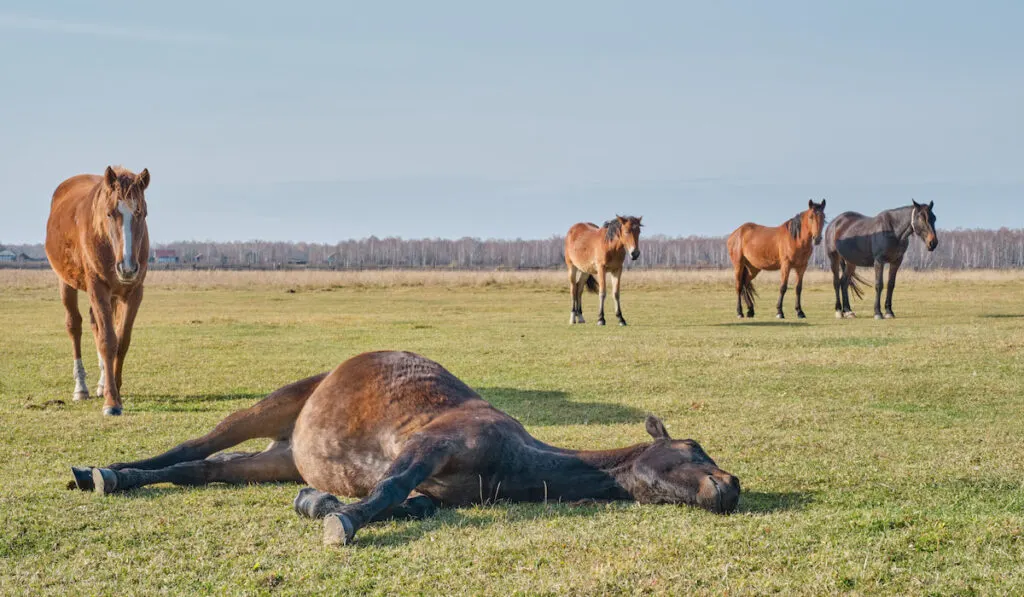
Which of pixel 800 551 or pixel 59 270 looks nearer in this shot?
pixel 800 551

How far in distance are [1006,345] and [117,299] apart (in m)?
12.9

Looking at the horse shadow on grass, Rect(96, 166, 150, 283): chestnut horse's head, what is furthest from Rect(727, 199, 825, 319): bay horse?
Rect(96, 166, 150, 283): chestnut horse's head

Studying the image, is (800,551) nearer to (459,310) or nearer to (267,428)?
(267,428)

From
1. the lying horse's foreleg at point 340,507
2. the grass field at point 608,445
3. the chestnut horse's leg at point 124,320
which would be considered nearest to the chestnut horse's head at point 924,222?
Answer: the grass field at point 608,445

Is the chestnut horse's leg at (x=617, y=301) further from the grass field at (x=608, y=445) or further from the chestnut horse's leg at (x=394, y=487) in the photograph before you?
the chestnut horse's leg at (x=394, y=487)

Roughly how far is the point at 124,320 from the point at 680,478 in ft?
25.6

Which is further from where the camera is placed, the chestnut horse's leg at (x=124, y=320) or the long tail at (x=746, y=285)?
the long tail at (x=746, y=285)

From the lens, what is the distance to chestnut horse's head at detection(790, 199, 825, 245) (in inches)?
950

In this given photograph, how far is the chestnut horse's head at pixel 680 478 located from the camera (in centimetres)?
474

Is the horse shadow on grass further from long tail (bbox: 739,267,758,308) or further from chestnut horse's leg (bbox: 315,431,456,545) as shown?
long tail (bbox: 739,267,758,308)

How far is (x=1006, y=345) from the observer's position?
14367 millimetres

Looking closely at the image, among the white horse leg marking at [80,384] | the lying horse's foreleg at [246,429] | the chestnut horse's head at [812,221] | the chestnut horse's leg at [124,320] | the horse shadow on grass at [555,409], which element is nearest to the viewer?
the lying horse's foreleg at [246,429]

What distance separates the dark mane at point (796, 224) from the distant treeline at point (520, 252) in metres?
101

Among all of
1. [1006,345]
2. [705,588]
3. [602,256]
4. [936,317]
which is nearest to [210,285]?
[602,256]
